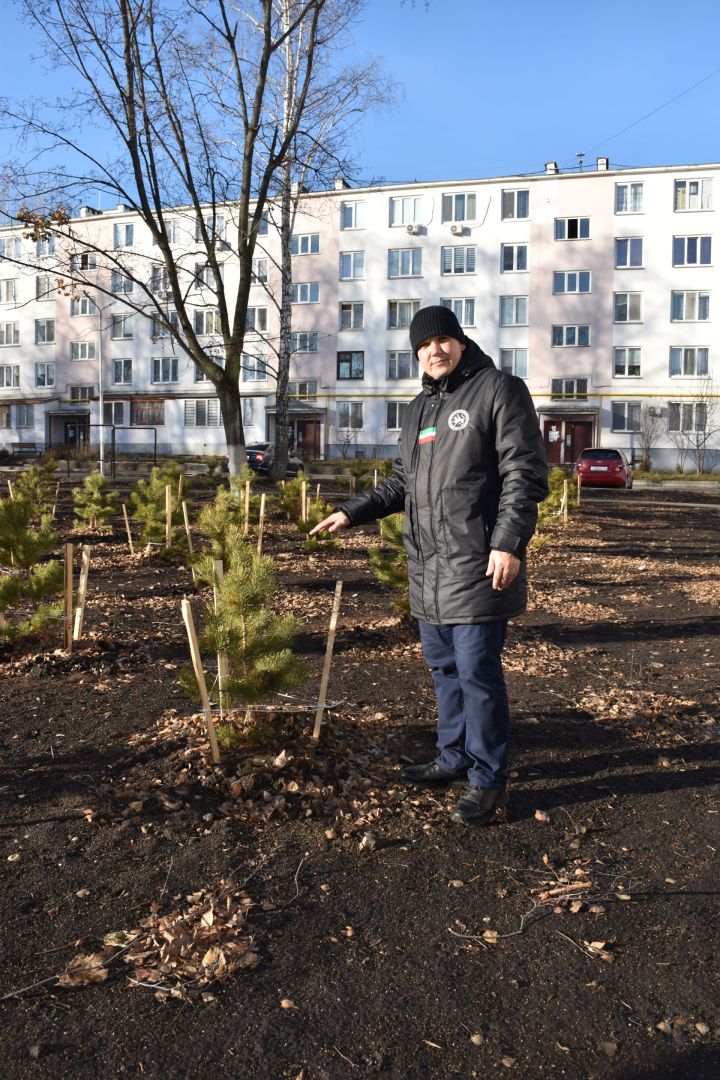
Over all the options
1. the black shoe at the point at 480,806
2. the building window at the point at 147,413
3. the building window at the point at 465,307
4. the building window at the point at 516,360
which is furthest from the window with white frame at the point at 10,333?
the black shoe at the point at 480,806

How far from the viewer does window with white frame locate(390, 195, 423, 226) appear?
44.9 metres

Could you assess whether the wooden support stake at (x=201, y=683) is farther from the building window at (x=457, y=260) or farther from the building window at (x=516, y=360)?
the building window at (x=457, y=260)

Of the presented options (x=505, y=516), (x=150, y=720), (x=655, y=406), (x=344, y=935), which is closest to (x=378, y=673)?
(x=150, y=720)

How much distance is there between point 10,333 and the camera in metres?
53.9

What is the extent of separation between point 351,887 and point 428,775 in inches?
35.2

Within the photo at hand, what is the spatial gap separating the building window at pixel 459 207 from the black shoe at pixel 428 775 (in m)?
43.6

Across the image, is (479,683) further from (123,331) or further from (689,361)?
(123,331)

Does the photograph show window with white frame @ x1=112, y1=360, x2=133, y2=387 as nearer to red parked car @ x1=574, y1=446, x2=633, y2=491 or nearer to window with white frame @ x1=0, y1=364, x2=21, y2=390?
window with white frame @ x1=0, y1=364, x2=21, y2=390

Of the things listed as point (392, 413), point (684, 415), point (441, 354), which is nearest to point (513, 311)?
point (392, 413)

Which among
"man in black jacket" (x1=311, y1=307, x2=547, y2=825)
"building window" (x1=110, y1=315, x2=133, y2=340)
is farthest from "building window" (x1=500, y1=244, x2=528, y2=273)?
"man in black jacket" (x1=311, y1=307, x2=547, y2=825)

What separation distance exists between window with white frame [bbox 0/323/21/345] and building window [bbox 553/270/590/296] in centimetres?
3039

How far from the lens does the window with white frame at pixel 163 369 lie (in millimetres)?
49625

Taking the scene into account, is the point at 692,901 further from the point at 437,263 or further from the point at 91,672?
the point at 437,263

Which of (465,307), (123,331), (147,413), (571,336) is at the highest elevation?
(465,307)
